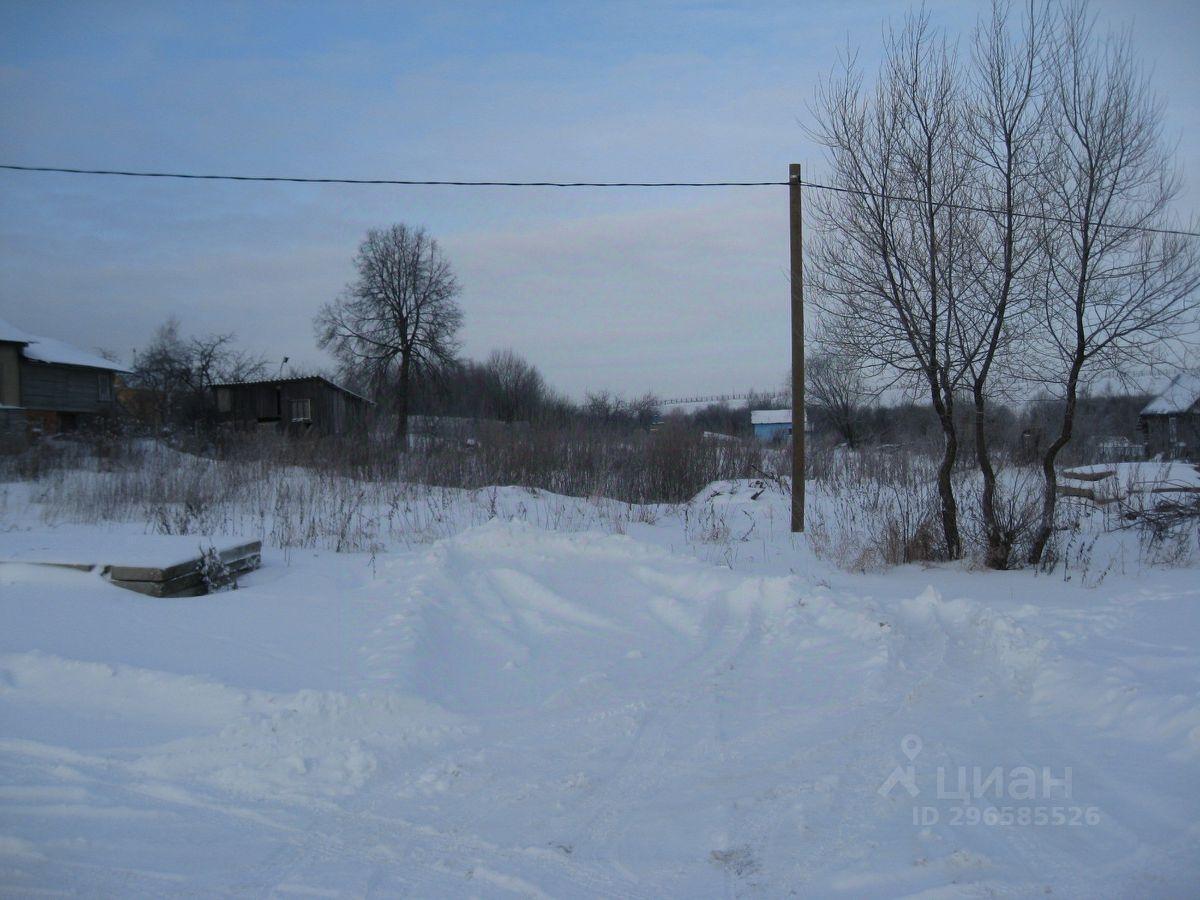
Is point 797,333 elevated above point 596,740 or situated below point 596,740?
above

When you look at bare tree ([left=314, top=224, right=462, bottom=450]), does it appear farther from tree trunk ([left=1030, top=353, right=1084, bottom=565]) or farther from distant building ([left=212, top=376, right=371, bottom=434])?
tree trunk ([left=1030, top=353, right=1084, bottom=565])

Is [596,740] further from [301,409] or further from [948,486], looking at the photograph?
[301,409]

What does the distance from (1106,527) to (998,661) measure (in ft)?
23.6

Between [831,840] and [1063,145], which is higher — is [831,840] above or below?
below

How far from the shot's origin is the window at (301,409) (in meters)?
46.7

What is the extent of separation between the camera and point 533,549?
9602 millimetres

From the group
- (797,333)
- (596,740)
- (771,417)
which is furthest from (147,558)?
(771,417)

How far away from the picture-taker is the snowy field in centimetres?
307

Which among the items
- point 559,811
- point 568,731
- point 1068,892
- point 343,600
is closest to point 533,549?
point 343,600

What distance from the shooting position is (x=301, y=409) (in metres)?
47.0

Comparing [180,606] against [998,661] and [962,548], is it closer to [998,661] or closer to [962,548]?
[998,661]

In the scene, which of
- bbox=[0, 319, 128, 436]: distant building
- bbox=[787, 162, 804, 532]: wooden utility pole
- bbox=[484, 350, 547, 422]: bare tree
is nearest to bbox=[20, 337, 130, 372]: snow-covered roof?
bbox=[0, 319, 128, 436]: distant building

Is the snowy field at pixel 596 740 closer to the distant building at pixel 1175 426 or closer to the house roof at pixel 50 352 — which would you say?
the distant building at pixel 1175 426

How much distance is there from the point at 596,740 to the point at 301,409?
46609 millimetres
